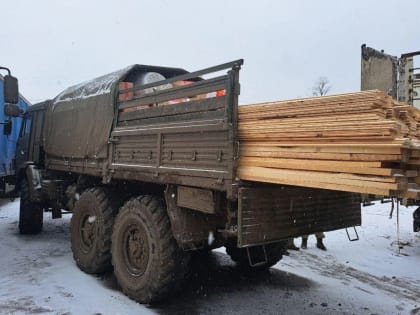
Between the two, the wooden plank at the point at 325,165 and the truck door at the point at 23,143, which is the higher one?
→ the truck door at the point at 23,143

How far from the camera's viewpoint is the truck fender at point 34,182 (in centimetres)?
707

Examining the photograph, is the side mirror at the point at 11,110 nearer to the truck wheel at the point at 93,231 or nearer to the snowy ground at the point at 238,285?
the truck wheel at the point at 93,231

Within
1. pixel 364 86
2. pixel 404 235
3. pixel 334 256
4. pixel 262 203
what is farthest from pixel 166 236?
pixel 404 235

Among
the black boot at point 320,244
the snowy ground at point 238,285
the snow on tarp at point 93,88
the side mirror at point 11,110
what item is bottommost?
the snowy ground at point 238,285

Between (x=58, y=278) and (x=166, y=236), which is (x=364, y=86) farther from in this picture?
(x=58, y=278)

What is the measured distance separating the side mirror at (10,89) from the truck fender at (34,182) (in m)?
1.50

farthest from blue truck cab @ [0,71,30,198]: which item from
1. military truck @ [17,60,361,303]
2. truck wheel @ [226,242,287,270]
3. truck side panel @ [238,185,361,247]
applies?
truck side panel @ [238,185,361,247]

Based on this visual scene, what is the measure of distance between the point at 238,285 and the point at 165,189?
5.84ft

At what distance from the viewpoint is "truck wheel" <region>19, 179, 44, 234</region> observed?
7539 mm

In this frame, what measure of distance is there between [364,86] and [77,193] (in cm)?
504

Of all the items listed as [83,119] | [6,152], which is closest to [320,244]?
[83,119]

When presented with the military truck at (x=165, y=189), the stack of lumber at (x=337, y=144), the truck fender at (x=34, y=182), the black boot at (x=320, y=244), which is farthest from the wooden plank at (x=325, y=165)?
the truck fender at (x=34, y=182)

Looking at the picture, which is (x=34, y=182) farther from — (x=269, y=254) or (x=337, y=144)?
(x=337, y=144)

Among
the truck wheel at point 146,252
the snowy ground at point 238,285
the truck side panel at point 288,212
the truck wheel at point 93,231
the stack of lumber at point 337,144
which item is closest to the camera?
the stack of lumber at point 337,144
